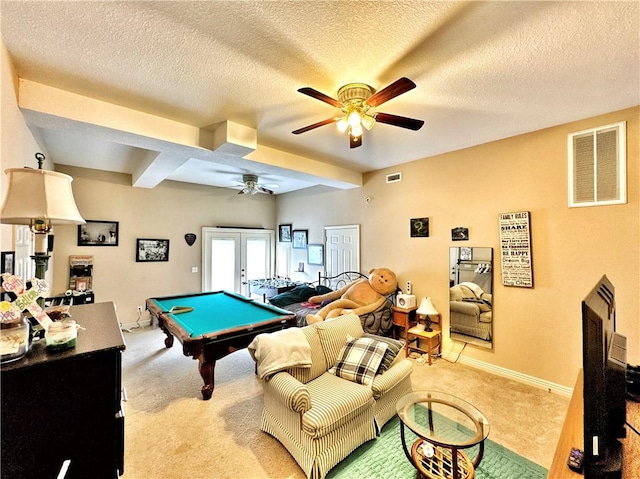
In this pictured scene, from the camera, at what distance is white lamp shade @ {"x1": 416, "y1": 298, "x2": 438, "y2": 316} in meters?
3.75

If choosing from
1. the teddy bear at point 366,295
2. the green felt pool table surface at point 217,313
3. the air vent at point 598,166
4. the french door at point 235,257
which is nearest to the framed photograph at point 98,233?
the french door at point 235,257

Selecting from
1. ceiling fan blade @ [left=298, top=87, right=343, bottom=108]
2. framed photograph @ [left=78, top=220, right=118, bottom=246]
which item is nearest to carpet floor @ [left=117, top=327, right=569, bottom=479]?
framed photograph @ [left=78, top=220, right=118, bottom=246]

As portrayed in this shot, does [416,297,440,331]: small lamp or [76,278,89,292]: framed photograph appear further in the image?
[76,278,89,292]: framed photograph

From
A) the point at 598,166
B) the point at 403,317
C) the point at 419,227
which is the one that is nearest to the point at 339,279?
the point at 403,317

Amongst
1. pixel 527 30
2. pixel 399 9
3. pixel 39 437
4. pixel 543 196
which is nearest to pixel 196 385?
pixel 39 437

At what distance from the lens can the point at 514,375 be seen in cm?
328

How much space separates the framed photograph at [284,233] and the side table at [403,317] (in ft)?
11.2

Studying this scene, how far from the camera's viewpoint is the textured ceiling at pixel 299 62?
59.7 inches

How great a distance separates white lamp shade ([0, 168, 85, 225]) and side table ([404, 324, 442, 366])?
385cm

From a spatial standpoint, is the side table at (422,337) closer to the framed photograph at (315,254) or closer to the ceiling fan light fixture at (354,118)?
the framed photograph at (315,254)

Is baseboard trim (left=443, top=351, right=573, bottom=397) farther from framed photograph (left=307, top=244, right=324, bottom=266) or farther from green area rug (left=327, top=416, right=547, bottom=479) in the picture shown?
framed photograph (left=307, top=244, right=324, bottom=266)

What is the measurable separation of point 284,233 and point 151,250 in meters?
2.91

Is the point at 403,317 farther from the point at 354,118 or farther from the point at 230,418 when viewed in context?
the point at 354,118

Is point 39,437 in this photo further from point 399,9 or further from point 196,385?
point 399,9
